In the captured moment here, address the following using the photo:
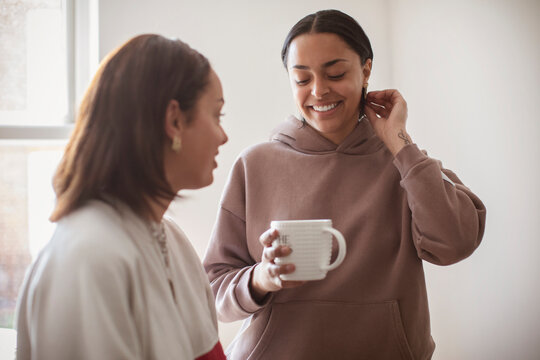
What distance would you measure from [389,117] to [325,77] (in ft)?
0.69

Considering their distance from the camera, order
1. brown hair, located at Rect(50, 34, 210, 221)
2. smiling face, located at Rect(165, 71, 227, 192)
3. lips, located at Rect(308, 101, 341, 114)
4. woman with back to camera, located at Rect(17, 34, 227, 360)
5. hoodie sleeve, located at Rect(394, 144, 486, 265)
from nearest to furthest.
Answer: woman with back to camera, located at Rect(17, 34, 227, 360) < brown hair, located at Rect(50, 34, 210, 221) < smiling face, located at Rect(165, 71, 227, 192) < hoodie sleeve, located at Rect(394, 144, 486, 265) < lips, located at Rect(308, 101, 341, 114)

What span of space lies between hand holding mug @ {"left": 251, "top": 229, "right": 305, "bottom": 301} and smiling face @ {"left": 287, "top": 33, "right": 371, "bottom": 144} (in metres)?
0.43

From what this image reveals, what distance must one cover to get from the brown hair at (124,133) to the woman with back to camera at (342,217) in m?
0.39

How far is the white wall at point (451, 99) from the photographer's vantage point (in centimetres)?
127

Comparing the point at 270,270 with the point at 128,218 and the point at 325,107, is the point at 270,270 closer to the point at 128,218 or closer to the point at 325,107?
the point at 128,218

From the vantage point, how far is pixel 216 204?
6.00 ft

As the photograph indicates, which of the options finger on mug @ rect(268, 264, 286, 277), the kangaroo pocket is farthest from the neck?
the kangaroo pocket

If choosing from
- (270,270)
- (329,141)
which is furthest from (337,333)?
(329,141)

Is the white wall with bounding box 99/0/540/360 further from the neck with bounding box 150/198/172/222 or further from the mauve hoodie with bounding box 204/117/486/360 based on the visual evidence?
the mauve hoodie with bounding box 204/117/486/360

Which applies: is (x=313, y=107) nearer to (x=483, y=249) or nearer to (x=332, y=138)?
(x=332, y=138)

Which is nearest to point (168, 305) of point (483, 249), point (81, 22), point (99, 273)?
point (99, 273)

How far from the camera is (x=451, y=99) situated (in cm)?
159

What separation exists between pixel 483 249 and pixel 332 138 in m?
0.61

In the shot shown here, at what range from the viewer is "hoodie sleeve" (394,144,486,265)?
110 centimetres
